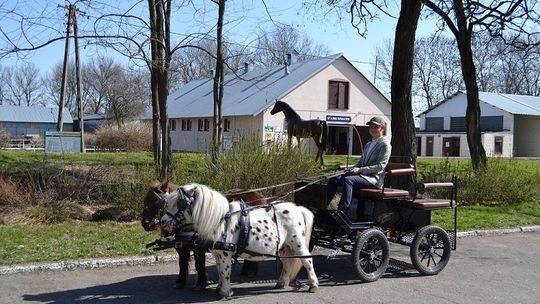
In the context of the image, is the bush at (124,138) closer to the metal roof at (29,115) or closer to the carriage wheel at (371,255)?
the carriage wheel at (371,255)

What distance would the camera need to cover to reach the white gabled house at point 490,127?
56.2 m

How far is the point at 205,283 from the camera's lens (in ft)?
24.4

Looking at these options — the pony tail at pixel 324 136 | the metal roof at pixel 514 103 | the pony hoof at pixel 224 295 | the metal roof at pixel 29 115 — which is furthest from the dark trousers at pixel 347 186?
the metal roof at pixel 29 115

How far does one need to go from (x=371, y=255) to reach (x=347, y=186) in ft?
3.19

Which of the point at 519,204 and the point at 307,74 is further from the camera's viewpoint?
the point at 307,74

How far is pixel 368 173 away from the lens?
8.38 meters

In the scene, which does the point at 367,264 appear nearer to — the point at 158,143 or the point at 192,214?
the point at 192,214

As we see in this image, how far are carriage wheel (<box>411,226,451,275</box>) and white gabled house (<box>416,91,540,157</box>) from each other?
158 ft

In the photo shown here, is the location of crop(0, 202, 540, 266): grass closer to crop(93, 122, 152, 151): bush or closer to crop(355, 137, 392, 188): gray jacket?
crop(355, 137, 392, 188): gray jacket

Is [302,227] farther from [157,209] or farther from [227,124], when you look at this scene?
[227,124]

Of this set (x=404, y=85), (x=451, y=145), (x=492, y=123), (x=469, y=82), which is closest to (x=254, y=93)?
(x=451, y=145)

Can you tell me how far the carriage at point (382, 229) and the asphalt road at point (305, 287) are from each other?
0.26m

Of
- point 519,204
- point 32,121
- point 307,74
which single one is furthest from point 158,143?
point 32,121

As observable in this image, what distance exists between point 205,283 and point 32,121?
79.5 meters
